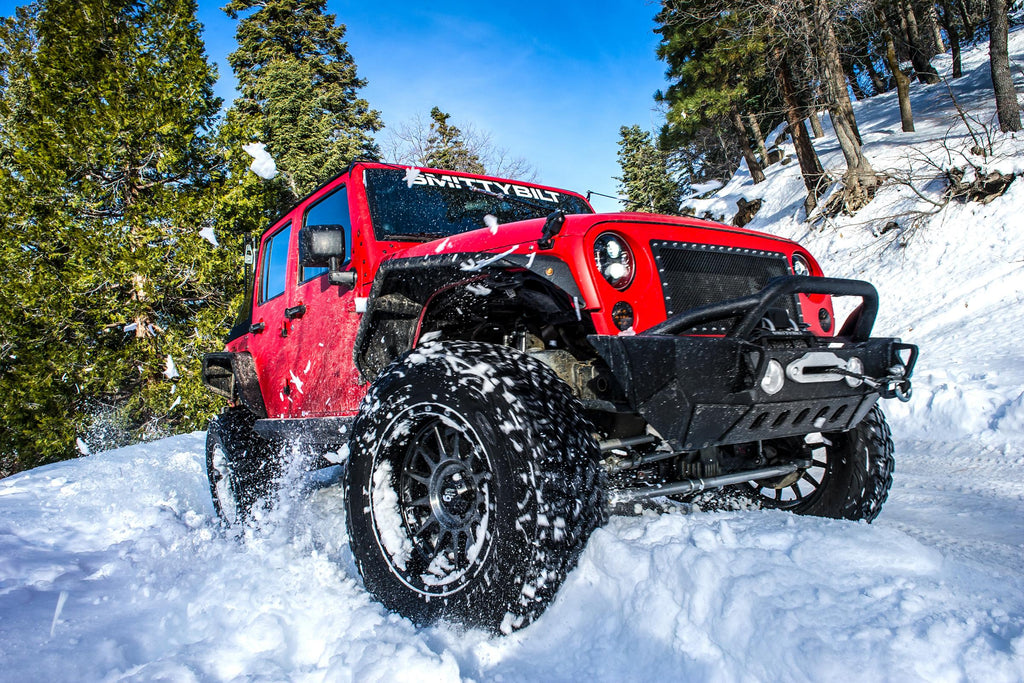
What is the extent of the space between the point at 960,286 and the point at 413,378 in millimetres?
9672

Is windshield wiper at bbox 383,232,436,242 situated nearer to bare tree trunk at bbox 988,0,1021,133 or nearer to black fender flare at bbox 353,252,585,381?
black fender flare at bbox 353,252,585,381

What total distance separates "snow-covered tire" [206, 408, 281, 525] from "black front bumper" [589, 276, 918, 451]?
9.96 ft

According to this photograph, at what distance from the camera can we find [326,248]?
3.10 m

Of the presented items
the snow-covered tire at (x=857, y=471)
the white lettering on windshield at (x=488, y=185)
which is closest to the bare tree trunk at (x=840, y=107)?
the white lettering on windshield at (x=488, y=185)

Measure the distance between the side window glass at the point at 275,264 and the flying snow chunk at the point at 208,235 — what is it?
9105mm

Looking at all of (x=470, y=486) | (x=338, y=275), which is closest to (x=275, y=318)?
(x=338, y=275)

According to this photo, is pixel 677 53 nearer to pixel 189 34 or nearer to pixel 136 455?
pixel 189 34

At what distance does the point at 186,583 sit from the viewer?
2645 mm

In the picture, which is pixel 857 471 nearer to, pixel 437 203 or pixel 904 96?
pixel 437 203

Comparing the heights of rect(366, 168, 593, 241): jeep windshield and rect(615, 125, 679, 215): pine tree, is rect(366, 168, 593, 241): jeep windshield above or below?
below

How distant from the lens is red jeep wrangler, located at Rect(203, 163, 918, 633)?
193 centimetres

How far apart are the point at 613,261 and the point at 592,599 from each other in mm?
1163

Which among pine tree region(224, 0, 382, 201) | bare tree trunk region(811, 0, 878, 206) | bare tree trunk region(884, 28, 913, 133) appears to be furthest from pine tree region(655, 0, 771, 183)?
pine tree region(224, 0, 382, 201)

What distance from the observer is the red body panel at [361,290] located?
226 cm
